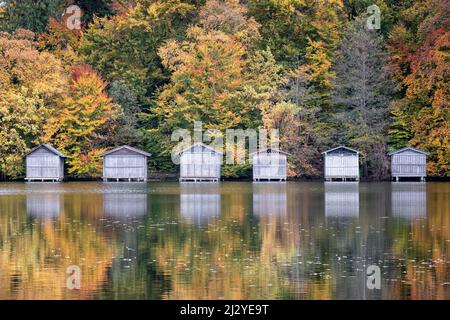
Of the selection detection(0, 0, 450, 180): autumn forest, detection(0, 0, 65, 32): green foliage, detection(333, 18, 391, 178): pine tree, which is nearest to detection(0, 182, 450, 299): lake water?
detection(333, 18, 391, 178): pine tree

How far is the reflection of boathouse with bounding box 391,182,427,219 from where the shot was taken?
34.7 m

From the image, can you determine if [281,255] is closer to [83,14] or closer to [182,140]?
[182,140]

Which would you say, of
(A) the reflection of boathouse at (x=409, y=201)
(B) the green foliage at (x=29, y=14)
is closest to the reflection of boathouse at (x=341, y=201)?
(A) the reflection of boathouse at (x=409, y=201)

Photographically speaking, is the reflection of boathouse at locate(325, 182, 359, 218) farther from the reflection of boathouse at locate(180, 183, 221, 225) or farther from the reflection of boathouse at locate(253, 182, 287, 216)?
the reflection of boathouse at locate(180, 183, 221, 225)

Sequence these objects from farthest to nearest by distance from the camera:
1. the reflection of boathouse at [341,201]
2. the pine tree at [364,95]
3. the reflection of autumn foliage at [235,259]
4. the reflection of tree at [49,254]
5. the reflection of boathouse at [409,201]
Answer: the pine tree at [364,95], the reflection of boathouse at [341,201], the reflection of boathouse at [409,201], the reflection of tree at [49,254], the reflection of autumn foliage at [235,259]

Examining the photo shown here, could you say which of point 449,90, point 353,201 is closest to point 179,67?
point 449,90

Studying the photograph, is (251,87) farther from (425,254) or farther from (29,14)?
(425,254)

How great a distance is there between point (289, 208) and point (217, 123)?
28.2m

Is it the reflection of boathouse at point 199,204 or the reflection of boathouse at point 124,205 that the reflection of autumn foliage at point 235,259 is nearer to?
the reflection of boathouse at point 199,204

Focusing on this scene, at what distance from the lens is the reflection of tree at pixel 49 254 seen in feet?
62.6

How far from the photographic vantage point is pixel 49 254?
77.9 feet

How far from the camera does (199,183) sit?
61906 millimetres

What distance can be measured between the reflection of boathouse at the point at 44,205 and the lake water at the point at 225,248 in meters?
0.04

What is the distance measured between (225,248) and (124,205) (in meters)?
15.0
